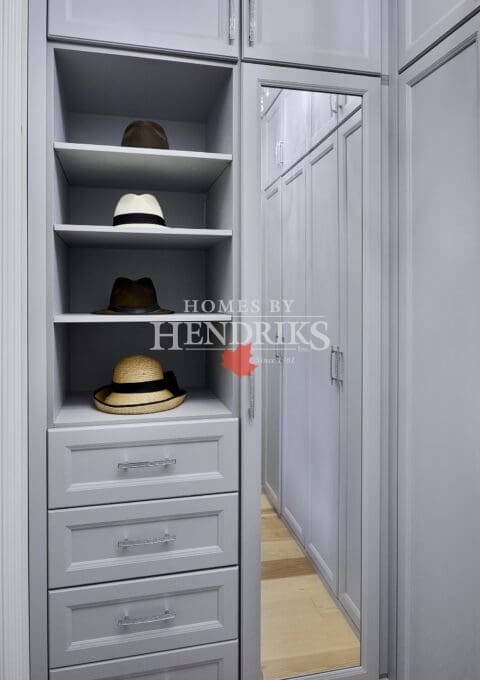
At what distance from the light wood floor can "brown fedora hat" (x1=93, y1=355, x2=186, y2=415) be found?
1.47ft

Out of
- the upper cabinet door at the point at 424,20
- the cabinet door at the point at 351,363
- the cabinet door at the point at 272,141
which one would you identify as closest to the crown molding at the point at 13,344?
the cabinet door at the point at 272,141

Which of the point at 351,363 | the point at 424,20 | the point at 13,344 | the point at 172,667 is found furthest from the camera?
the point at 351,363

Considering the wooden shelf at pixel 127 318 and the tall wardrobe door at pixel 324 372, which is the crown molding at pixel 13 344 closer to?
the wooden shelf at pixel 127 318

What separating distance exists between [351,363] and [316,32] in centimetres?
103

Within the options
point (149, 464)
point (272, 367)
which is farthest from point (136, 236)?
Result: point (149, 464)

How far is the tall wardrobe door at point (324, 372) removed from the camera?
152 centimetres

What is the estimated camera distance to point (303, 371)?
159 centimetres

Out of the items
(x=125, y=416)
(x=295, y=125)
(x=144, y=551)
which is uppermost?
(x=295, y=125)

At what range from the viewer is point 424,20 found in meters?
1.36

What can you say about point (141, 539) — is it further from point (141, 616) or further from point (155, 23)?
point (155, 23)

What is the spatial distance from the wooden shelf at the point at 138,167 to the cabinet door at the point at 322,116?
0.93 ft

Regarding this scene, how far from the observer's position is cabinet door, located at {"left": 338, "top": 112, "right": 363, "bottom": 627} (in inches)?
60.4

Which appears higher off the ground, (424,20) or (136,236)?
(424,20)

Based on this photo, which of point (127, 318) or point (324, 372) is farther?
point (324, 372)
